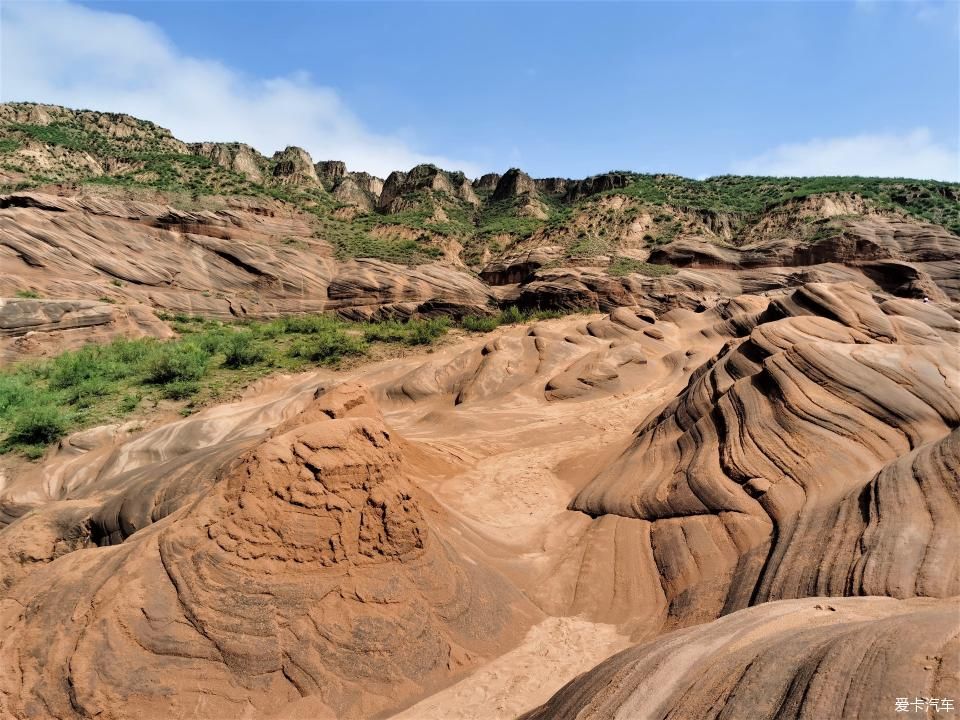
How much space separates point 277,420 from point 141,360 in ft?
25.7

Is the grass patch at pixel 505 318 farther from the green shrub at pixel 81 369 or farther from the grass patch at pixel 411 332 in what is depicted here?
the green shrub at pixel 81 369

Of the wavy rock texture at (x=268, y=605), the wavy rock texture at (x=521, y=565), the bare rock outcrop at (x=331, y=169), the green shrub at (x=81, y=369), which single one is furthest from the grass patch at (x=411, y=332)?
the bare rock outcrop at (x=331, y=169)

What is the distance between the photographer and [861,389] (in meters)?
7.51

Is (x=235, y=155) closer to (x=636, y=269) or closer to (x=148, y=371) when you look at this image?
(x=636, y=269)

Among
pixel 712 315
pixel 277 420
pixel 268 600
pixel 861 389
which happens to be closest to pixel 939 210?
pixel 712 315

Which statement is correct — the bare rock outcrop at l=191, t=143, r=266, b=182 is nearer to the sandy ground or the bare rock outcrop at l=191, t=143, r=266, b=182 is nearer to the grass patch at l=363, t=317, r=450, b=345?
the grass patch at l=363, t=317, r=450, b=345

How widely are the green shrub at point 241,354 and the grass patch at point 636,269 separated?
72.3ft

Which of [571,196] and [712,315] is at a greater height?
[571,196]

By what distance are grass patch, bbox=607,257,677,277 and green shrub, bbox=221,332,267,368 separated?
2203 cm

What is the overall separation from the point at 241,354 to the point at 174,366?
8.23 ft

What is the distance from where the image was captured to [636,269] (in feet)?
111

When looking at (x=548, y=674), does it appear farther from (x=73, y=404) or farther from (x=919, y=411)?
(x=73, y=404)

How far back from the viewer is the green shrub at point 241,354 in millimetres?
18312

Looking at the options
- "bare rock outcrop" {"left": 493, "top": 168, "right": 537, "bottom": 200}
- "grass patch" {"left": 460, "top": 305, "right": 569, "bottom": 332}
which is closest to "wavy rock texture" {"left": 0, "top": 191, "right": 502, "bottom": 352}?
"grass patch" {"left": 460, "top": 305, "right": 569, "bottom": 332}
